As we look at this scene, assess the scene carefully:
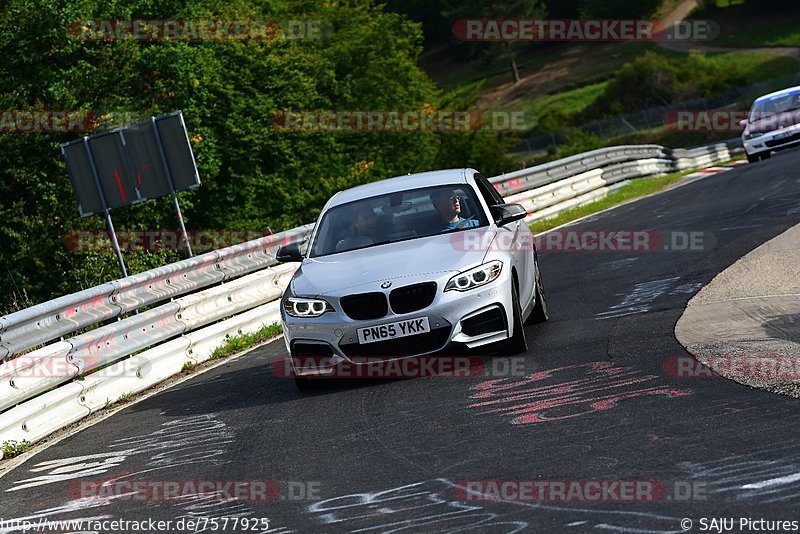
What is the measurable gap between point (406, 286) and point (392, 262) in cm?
42

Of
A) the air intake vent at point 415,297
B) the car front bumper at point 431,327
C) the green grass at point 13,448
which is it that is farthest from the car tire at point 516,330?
the green grass at point 13,448

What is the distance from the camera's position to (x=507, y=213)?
1041 cm

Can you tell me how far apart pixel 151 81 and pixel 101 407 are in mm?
31344

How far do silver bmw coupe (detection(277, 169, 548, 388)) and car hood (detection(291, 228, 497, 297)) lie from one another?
→ 0.04 feet

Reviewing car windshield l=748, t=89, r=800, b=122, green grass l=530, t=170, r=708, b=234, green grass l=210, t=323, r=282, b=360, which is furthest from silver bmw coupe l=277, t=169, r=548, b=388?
car windshield l=748, t=89, r=800, b=122

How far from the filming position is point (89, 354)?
428 inches

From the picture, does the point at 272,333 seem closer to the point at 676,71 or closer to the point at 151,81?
the point at 151,81

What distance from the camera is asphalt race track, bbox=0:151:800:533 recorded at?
541 cm

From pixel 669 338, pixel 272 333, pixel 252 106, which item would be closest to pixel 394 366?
pixel 669 338

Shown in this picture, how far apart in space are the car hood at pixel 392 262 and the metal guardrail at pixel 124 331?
2.23 metres

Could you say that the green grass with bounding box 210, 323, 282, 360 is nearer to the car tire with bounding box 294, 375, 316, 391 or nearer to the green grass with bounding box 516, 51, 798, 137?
the car tire with bounding box 294, 375, 316, 391

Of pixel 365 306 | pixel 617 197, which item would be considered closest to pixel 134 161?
pixel 365 306

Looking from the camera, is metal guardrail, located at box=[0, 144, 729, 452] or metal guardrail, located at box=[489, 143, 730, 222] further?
metal guardrail, located at box=[489, 143, 730, 222]

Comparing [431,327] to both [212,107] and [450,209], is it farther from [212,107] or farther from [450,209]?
[212,107]
